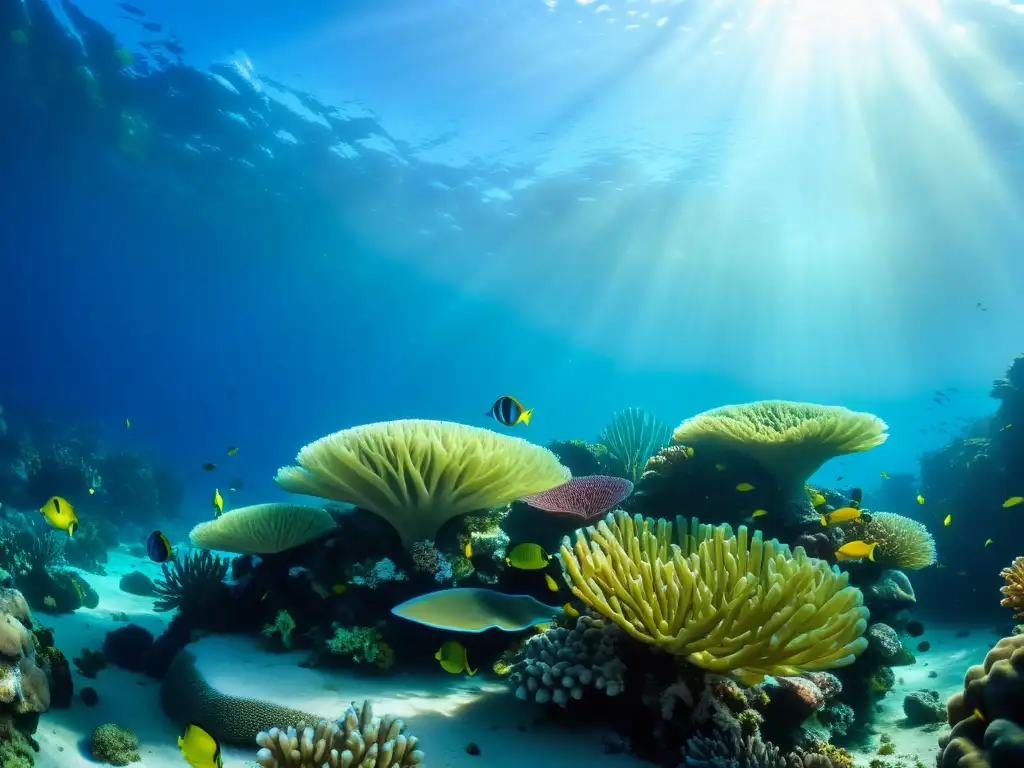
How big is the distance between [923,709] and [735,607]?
427cm

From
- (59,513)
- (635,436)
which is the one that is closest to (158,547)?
(59,513)

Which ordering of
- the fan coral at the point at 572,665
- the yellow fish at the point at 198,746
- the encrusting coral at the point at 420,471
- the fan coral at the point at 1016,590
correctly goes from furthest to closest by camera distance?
the encrusting coral at the point at 420,471
the fan coral at the point at 1016,590
the fan coral at the point at 572,665
the yellow fish at the point at 198,746

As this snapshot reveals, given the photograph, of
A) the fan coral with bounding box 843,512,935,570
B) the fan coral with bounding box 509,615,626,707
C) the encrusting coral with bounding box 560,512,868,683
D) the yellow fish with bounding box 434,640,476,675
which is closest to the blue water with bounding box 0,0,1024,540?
the fan coral with bounding box 843,512,935,570

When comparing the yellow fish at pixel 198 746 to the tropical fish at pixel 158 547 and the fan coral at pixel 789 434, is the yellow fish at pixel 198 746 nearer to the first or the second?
the tropical fish at pixel 158 547

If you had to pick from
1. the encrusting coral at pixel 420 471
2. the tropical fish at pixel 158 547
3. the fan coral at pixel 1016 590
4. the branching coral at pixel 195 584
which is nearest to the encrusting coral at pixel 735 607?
the encrusting coral at pixel 420 471

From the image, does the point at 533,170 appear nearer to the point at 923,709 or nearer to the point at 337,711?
the point at 923,709

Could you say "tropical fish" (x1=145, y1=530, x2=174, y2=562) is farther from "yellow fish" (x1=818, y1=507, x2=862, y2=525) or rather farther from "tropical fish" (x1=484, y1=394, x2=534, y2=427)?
"yellow fish" (x1=818, y1=507, x2=862, y2=525)

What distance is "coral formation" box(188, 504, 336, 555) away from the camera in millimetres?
5461

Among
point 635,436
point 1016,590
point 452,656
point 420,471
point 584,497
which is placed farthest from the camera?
point 635,436

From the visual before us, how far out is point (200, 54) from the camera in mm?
21094

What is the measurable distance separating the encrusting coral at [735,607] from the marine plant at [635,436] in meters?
7.29

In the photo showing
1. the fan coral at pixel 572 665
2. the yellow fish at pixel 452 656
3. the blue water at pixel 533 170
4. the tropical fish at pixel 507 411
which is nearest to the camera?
the fan coral at pixel 572 665

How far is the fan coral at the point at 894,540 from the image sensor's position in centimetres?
617

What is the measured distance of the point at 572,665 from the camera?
140 inches
